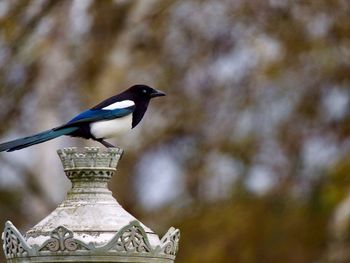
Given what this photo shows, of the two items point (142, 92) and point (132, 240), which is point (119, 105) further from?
point (132, 240)

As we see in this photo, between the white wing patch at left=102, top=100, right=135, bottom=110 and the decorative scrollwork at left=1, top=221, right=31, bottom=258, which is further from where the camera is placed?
the white wing patch at left=102, top=100, right=135, bottom=110

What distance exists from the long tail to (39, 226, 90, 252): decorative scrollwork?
1001 mm

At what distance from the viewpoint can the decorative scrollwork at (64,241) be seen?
4621 millimetres

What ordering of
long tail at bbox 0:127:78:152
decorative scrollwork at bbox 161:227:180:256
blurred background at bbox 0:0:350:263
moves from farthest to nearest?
1. blurred background at bbox 0:0:350:263
2. long tail at bbox 0:127:78:152
3. decorative scrollwork at bbox 161:227:180:256

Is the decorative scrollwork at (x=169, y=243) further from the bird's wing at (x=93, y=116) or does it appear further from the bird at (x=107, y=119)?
the bird's wing at (x=93, y=116)

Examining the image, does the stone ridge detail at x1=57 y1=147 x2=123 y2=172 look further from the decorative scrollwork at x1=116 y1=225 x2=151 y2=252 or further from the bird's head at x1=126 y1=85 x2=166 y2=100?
the bird's head at x1=126 y1=85 x2=166 y2=100

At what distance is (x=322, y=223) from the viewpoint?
18.0 m

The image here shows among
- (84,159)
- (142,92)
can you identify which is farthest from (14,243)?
(142,92)

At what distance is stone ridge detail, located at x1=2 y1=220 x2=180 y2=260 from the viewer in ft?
15.2

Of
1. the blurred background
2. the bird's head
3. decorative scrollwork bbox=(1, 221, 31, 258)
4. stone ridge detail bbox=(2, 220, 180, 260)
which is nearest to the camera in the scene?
stone ridge detail bbox=(2, 220, 180, 260)

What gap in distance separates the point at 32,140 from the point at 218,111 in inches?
466

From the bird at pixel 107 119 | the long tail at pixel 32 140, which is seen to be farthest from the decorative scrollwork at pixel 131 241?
the bird at pixel 107 119

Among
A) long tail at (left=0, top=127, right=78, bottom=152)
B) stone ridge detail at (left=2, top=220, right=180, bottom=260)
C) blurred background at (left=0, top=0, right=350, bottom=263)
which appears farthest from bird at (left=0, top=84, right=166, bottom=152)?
blurred background at (left=0, top=0, right=350, bottom=263)

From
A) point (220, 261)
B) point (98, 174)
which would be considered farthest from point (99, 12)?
point (98, 174)
